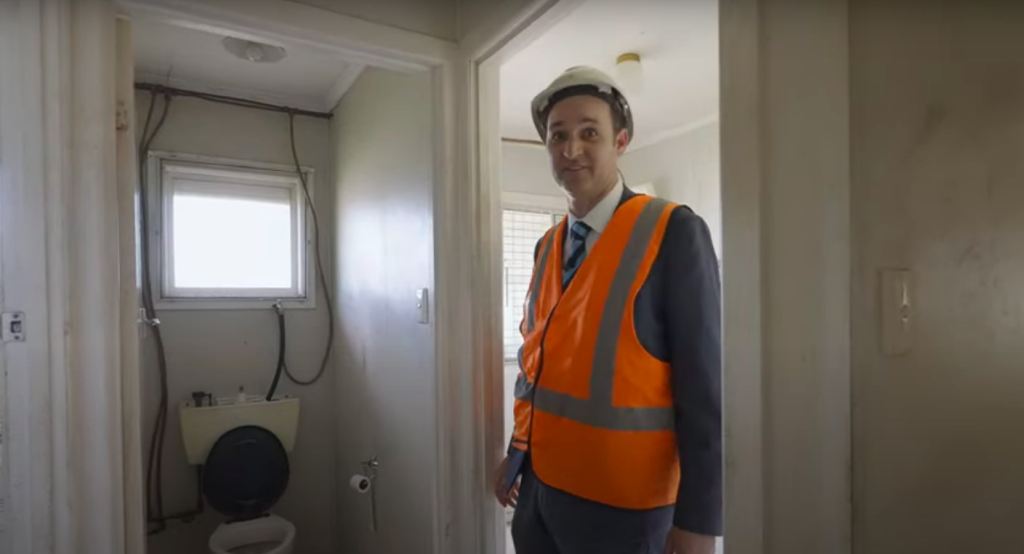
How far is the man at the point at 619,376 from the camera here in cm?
93

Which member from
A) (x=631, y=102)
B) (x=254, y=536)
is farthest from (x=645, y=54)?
(x=254, y=536)

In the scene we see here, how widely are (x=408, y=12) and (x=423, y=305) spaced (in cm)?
87

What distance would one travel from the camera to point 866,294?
575 millimetres

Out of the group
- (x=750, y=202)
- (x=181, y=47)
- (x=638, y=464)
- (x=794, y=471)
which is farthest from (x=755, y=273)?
(x=181, y=47)

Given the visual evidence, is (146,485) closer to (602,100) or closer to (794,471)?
(602,100)

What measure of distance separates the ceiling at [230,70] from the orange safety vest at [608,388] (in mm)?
1534

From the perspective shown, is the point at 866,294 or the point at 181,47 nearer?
the point at 866,294

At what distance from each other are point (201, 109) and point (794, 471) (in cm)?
282

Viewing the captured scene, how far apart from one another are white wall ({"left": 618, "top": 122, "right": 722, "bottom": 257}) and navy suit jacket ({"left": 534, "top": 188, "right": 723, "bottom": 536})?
6.70 feet

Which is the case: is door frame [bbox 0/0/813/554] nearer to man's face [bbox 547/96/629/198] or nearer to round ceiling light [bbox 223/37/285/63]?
man's face [bbox 547/96/629/198]

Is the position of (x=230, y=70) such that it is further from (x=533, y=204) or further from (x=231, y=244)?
(x=533, y=204)

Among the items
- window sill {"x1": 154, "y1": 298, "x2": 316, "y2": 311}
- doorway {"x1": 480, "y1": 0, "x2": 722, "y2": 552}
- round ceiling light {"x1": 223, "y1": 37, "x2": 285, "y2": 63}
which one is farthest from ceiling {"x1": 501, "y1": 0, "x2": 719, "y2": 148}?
window sill {"x1": 154, "y1": 298, "x2": 316, "y2": 311}

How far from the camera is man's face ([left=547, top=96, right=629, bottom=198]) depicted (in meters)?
1.14

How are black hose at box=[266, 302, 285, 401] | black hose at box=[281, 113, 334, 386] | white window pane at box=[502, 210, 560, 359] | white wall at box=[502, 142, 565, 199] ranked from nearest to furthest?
black hose at box=[266, 302, 285, 401]
black hose at box=[281, 113, 334, 386]
white wall at box=[502, 142, 565, 199]
white window pane at box=[502, 210, 560, 359]
